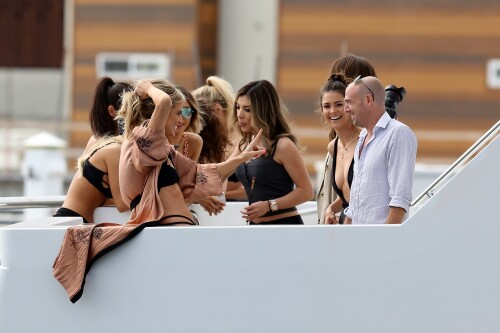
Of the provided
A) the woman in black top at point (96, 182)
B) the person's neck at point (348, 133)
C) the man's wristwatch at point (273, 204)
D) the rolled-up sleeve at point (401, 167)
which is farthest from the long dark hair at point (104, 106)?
the rolled-up sleeve at point (401, 167)

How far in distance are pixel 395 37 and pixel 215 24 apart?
3736mm

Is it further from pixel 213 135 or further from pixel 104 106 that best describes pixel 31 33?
pixel 104 106

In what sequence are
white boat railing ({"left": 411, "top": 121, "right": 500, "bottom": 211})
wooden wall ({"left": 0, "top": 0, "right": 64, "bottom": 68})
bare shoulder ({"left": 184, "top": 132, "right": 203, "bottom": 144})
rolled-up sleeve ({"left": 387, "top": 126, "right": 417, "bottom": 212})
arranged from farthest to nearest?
wooden wall ({"left": 0, "top": 0, "right": 64, "bottom": 68}) → bare shoulder ({"left": 184, "top": 132, "right": 203, "bottom": 144}) → white boat railing ({"left": 411, "top": 121, "right": 500, "bottom": 211}) → rolled-up sleeve ({"left": 387, "top": 126, "right": 417, "bottom": 212})

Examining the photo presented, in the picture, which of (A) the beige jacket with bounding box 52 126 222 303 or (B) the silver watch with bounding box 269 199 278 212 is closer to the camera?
(A) the beige jacket with bounding box 52 126 222 303

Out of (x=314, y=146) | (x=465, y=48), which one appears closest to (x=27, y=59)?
(x=314, y=146)

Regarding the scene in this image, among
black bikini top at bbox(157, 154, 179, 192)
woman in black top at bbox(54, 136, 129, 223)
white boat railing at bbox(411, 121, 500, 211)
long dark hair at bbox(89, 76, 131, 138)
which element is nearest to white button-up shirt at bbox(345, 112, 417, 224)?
white boat railing at bbox(411, 121, 500, 211)

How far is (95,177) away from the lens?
4.92 metres

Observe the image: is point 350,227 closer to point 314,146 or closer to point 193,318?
point 193,318

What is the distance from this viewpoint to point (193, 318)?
418cm

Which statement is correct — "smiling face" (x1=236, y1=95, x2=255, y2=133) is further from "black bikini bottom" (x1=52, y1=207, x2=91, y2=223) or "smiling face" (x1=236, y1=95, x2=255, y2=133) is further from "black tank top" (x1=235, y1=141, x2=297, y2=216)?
"black bikini bottom" (x1=52, y1=207, x2=91, y2=223)

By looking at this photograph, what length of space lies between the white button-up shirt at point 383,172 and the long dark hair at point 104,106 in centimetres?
137

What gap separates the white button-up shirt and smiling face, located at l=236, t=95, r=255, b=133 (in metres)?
1.07

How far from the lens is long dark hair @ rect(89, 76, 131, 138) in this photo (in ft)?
17.2

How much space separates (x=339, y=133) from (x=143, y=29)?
16896 millimetres
